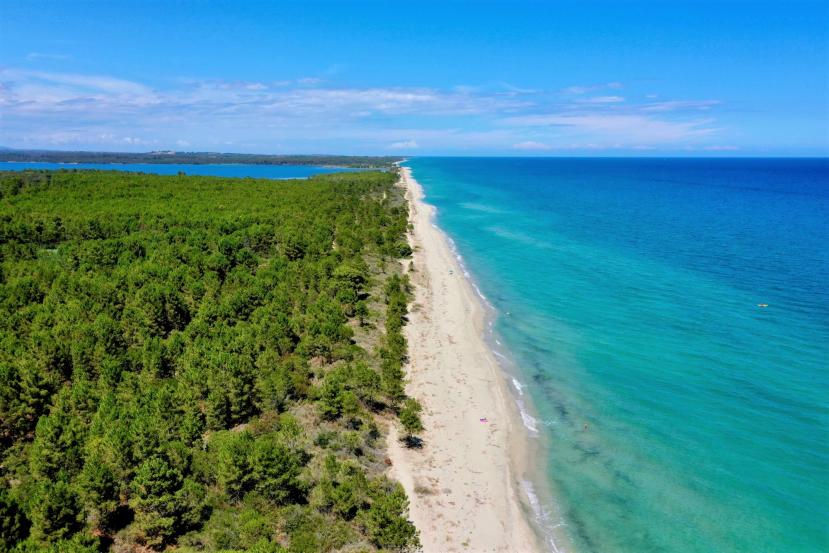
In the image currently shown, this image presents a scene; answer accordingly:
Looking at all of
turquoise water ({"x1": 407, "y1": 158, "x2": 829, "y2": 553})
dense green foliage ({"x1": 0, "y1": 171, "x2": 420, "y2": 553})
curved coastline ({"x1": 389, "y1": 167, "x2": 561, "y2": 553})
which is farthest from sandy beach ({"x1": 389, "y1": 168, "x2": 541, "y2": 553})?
turquoise water ({"x1": 407, "y1": 158, "x2": 829, "y2": 553})

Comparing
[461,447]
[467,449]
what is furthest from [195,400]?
[467,449]

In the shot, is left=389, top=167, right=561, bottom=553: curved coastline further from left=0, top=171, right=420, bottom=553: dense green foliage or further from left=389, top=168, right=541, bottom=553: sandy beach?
left=0, top=171, right=420, bottom=553: dense green foliage

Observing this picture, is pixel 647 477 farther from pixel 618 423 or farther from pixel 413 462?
pixel 413 462

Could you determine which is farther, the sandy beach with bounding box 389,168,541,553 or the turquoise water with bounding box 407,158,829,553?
the turquoise water with bounding box 407,158,829,553

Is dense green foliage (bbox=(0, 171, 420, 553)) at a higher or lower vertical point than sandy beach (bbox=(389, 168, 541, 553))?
higher

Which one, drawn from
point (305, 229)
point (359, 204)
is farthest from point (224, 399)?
point (359, 204)

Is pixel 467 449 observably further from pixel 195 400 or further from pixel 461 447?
pixel 195 400
